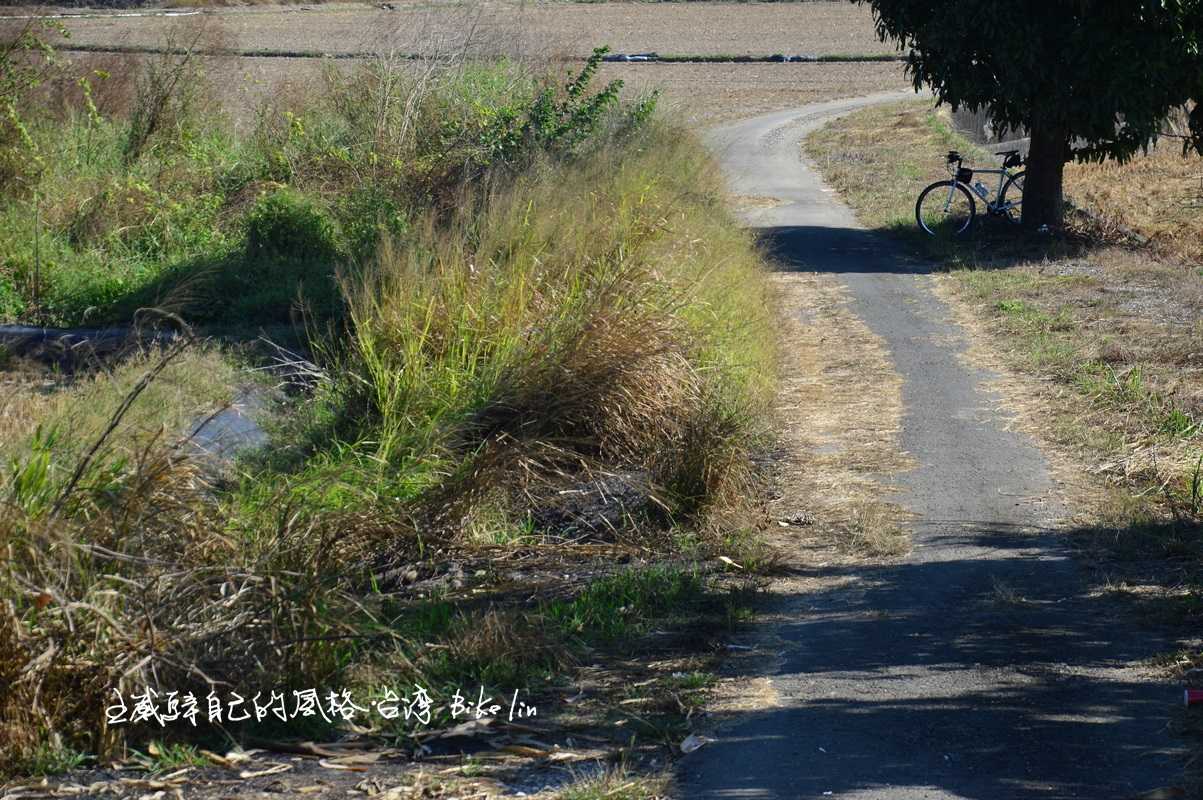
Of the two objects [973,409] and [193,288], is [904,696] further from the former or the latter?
[193,288]

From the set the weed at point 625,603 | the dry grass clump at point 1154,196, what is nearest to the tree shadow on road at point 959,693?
the weed at point 625,603

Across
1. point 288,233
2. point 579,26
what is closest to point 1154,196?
point 288,233

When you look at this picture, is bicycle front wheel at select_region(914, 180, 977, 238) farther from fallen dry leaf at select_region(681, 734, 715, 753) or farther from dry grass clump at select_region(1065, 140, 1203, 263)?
fallen dry leaf at select_region(681, 734, 715, 753)

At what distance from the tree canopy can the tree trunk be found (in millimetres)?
689

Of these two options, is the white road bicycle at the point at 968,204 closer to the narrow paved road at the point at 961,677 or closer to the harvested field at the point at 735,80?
the narrow paved road at the point at 961,677

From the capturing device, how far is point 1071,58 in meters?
14.3

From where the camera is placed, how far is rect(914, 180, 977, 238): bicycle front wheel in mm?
16712

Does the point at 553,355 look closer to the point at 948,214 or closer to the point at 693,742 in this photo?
the point at 693,742

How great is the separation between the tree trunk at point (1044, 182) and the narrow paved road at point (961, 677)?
868 cm

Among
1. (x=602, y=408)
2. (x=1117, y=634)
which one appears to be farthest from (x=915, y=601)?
(x=602, y=408)

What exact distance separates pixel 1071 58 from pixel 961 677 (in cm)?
1103

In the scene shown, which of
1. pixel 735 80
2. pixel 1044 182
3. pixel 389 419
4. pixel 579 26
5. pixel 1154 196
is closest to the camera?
pixel 389 419

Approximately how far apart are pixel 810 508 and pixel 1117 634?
217cm

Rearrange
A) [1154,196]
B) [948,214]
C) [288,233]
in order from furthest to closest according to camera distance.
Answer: [1154,196], [948,214], [288,233]
